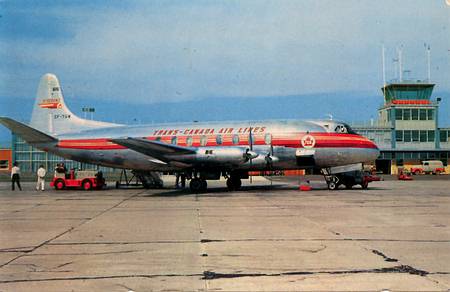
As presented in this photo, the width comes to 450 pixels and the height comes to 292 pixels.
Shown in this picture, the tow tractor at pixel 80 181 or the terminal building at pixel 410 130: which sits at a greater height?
the terminal building at pixel 410 130

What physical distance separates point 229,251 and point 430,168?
222 feet

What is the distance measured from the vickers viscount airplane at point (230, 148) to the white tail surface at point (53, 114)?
2.16 meters

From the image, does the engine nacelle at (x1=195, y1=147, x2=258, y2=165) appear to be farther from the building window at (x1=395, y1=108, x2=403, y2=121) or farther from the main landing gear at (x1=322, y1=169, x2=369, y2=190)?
the building window at (x1=395, y1=108, x2=403, y2=121)

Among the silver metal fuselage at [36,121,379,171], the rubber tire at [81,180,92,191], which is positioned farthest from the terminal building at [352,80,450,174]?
the rubber tire at [81,180,92,191]

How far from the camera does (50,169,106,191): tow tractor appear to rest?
32.0 metres

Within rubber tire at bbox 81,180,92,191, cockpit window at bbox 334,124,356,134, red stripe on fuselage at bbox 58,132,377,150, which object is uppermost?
cockpit window at bbox 334,124,356,134

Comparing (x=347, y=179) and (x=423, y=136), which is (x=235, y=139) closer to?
(x=347, y=179)

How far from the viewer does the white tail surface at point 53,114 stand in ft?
110

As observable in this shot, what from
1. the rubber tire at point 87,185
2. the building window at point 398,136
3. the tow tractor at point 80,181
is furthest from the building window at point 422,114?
the rubber tire at point 87,185

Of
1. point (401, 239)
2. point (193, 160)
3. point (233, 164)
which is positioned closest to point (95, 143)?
point (193, 160)

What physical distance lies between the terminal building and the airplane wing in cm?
5597

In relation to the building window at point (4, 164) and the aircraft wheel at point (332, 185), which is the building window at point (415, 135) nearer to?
the aircraft wheel at point (332, 185)

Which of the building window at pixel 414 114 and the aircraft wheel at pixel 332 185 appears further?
the building window at pixel 414 114

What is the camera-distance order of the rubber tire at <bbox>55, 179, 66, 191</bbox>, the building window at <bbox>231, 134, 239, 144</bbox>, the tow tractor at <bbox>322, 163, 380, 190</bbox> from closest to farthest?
the building window at <bbox>231, 134, 239, 144</bbox> → the tow tractor at <bbox>322, 163, 380, 190</bbox> → the rubber tire at <bbox>55, 179, 66, 191</bbox>
